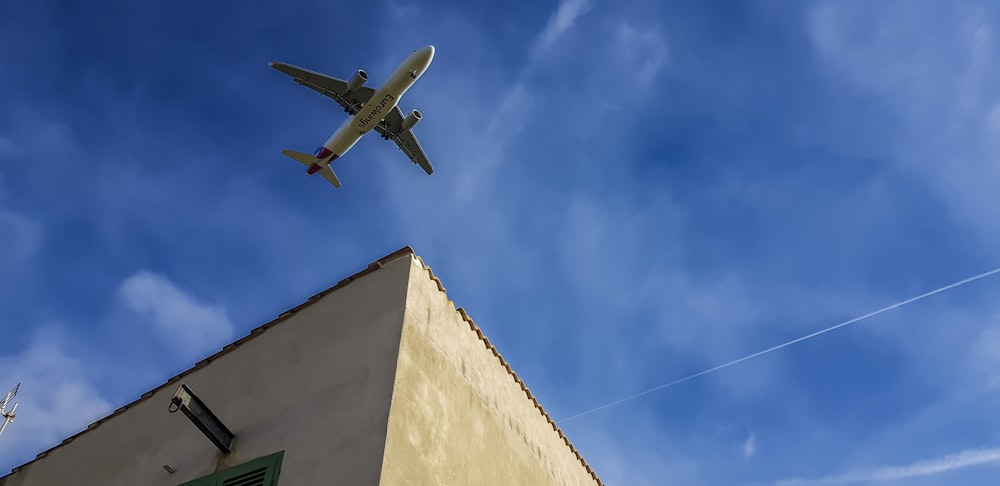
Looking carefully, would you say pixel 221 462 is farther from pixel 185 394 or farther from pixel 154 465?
pixel 154 465

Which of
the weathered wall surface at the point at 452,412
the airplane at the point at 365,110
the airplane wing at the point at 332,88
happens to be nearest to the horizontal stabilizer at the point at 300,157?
the airplane at the point at 365,110

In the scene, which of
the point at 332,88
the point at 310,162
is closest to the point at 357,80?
the point at 332,88

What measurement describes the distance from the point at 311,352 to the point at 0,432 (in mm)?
36105

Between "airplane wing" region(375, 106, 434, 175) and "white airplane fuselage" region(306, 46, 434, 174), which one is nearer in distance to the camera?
"white airplane fuselage" region(306, 46, 434, 174)

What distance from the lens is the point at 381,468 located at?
6000mm

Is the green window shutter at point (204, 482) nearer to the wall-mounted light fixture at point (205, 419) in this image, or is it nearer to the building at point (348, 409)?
the building at point (348, 409)

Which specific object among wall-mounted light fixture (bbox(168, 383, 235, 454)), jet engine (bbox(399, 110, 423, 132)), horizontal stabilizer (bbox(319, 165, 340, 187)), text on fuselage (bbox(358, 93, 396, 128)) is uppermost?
jet engine (bbox(399, 110, 423, 132))

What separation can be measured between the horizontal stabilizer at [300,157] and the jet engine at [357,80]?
5089 mm

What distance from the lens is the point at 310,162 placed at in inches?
1415

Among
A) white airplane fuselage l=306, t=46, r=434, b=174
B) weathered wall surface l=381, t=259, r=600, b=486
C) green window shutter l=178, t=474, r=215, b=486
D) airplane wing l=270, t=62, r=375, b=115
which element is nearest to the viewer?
weathered wall surface l=381, t=259, r=600, b=486

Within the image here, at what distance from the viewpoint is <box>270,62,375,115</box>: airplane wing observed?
32.7 metres

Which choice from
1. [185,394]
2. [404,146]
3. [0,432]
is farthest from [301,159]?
[185,394]

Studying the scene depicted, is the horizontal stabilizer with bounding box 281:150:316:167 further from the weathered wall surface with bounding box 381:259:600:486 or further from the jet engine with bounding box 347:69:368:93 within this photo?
the weathered wall surface with bounding box 381:259:600:486

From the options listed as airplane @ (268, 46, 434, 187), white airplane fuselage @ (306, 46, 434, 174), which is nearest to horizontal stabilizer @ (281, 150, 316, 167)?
airplane @ (268, 46, 434, 187)
